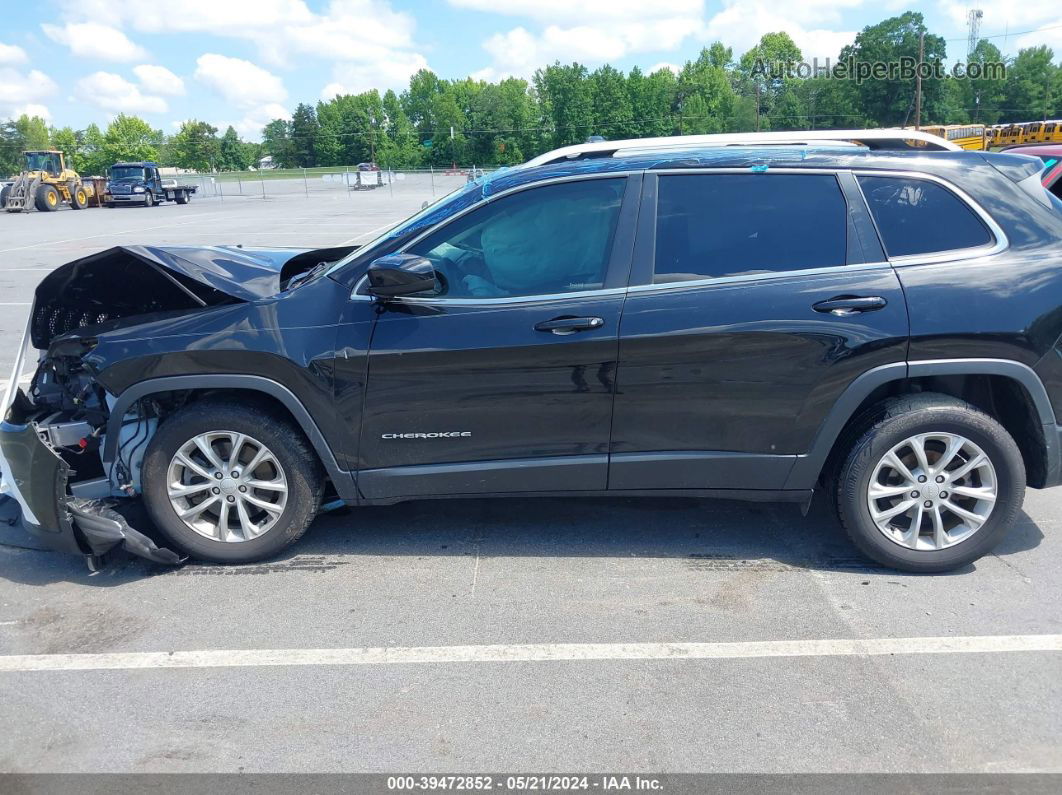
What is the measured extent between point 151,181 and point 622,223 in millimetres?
45495

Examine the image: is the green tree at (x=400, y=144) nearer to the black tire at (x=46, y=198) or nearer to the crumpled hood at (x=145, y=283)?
the black tire at (x=46, y=198)

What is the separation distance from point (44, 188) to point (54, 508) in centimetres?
4027

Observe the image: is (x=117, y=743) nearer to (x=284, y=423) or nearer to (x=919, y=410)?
(x=284, y=423)

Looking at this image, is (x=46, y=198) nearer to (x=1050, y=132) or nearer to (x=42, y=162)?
(x=42, y=162)

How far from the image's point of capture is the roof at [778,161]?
380 centimetres

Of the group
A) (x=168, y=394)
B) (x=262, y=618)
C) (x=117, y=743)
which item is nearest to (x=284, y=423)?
(x=168, y=394)

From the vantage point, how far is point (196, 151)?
98.4 metres

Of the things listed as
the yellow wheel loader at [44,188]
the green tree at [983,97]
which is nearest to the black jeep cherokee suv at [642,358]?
the yellow wheel loader at [44,188]

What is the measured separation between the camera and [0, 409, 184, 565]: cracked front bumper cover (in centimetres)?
380

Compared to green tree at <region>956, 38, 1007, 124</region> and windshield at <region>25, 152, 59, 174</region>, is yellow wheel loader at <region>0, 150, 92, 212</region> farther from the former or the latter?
green tree at <region>956, 38, 1007, 124</region>

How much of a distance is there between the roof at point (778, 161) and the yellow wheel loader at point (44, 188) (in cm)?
3989

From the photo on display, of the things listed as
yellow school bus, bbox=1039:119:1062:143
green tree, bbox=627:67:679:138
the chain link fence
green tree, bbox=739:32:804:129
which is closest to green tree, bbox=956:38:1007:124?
green tree, bbox=739:32:804:129

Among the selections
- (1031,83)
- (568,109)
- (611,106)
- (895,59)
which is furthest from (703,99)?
(1031,83)

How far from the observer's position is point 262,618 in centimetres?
361
